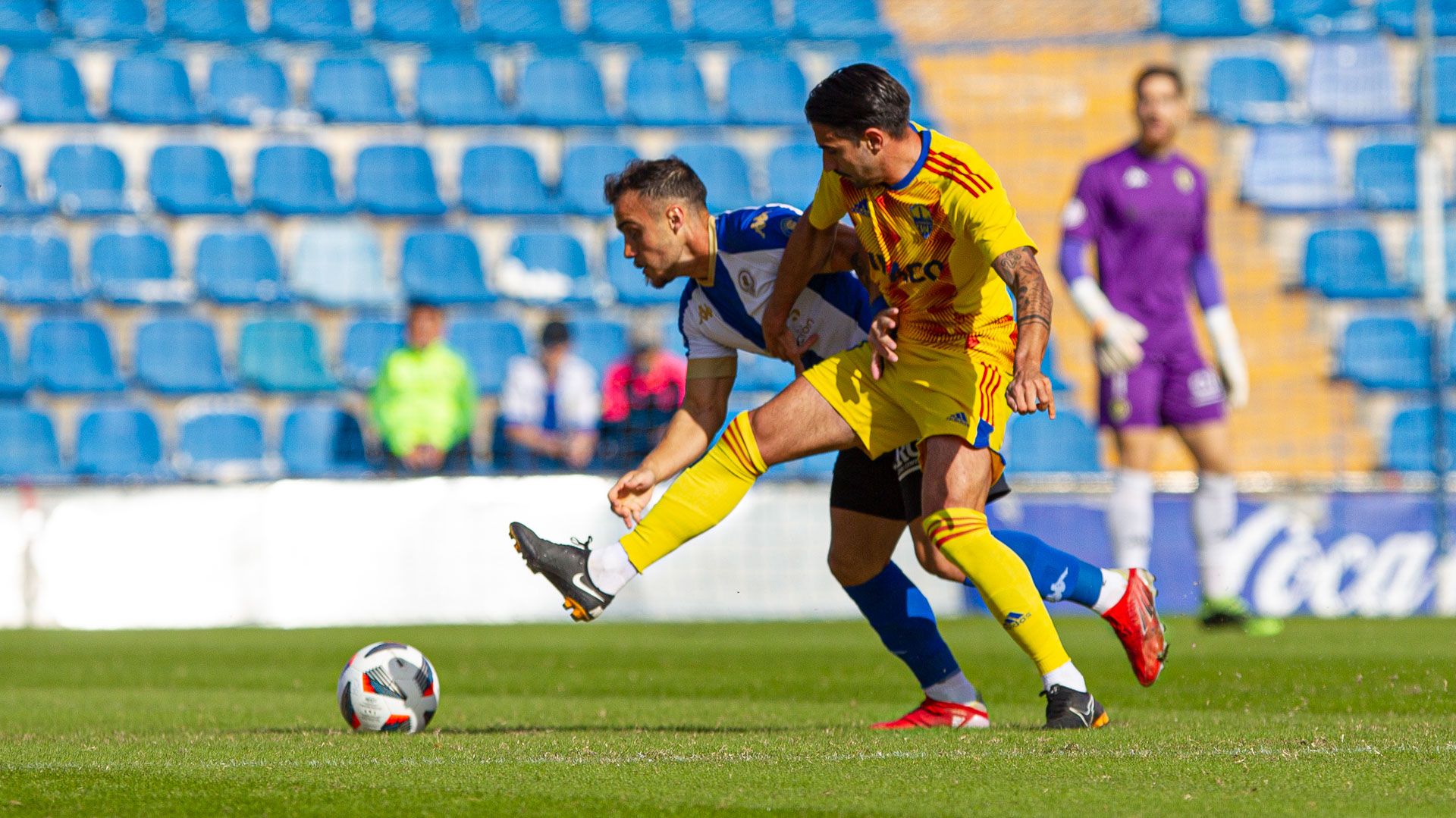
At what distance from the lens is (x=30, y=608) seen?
11.3 m

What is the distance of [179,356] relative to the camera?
13.5m

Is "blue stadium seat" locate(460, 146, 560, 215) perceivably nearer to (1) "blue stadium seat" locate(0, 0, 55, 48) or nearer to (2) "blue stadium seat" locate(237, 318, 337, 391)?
(2) "blue stadium seat" locate(237, 318, 337, 391)

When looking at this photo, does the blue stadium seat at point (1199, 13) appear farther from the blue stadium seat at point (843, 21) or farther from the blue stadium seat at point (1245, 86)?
the blue stadium seat at point (843, 21)

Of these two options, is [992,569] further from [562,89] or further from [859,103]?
[562,89]

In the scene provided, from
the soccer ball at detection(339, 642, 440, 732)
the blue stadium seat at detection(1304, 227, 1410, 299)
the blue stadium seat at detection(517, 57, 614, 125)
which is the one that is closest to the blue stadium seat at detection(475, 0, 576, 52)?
the blue stadium seat at detection(517, 57, 614, 125)

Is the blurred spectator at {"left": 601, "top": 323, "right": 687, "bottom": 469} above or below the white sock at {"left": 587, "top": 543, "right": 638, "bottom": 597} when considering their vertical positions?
above

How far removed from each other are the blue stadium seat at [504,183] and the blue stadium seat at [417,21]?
4.96ft

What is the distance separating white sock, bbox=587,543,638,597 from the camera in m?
5.03

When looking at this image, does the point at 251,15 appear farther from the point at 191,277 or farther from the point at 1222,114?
the point at 1222,114

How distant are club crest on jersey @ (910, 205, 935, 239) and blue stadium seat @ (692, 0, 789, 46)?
11.5 meters

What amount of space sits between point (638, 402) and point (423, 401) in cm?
145

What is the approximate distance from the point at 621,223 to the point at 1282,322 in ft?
33.3

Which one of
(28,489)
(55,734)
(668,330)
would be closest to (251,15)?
(668,330)

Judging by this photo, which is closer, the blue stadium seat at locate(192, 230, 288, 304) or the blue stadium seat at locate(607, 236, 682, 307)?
the blue stadium seat at locate(192, 230, 288, 304)
